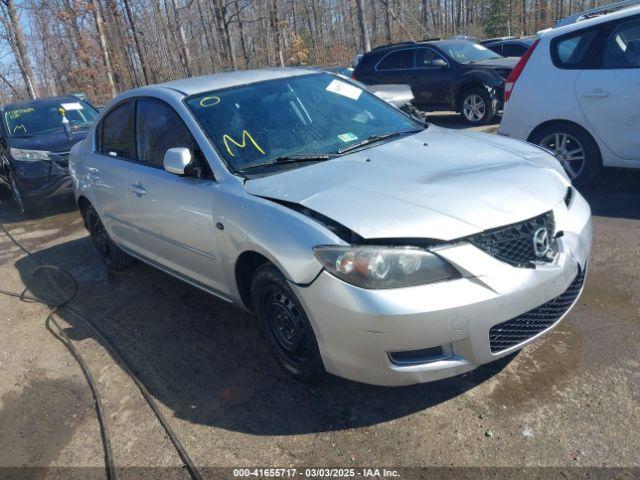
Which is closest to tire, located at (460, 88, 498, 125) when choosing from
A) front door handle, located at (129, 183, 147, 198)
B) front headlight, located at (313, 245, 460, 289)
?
front door handle, located at (129, 183, 147, 198)

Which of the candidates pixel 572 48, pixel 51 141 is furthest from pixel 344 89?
pixel 51 141

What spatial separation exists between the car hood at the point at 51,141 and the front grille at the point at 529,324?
772 centimetres

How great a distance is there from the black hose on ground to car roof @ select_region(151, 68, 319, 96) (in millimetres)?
1926

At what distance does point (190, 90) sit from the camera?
396 centimetres

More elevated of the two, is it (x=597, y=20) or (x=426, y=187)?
(x=597, y=20)

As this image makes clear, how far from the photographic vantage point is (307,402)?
10.0 feet

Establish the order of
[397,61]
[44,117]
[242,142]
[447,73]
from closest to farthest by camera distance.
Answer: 1. [242,142]
2. [44,117]
3. [447,73]
4. [397,61]

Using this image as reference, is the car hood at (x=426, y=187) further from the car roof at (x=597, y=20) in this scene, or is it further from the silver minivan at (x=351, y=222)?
the car roof at (x=597, y=20)

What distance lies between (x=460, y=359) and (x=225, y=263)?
1.54 m

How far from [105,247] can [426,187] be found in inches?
151

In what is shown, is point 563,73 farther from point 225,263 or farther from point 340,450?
point 340,450

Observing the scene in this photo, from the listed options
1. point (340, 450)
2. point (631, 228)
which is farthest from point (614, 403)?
point (631, 228)

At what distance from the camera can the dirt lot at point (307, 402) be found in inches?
103

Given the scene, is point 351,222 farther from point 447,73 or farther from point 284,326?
point 447,73
